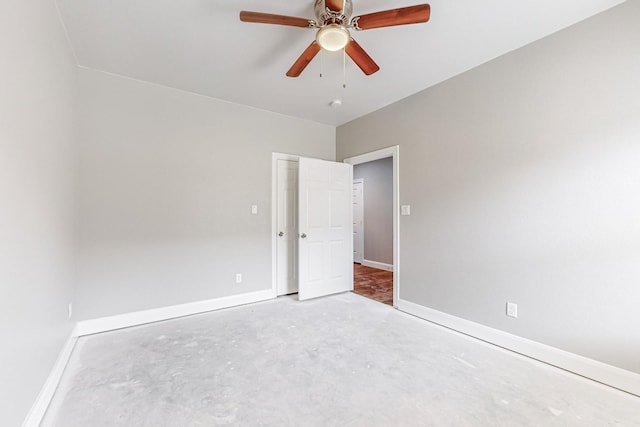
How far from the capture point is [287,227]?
392 centimetres

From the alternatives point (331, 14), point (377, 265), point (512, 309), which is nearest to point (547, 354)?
Answer: point (512, 309)

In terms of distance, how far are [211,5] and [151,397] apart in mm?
2688

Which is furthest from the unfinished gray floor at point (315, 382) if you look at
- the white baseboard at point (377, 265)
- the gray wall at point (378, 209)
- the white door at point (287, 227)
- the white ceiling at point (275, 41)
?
the gray wall at point (378, 209)

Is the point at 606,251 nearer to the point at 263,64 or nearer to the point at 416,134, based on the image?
the point at 416,134

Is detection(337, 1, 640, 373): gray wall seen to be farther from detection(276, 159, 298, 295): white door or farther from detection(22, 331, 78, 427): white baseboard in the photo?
detection(22, 331, 78, 427): white baseboard

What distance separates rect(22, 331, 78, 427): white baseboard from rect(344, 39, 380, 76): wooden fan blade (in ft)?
9.28

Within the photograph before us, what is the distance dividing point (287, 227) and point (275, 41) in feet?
7.77

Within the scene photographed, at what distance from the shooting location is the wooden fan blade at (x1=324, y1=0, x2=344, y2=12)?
1595mm

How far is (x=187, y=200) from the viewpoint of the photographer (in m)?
3.15

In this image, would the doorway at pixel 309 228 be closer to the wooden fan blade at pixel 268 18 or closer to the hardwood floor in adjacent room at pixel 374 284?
the hardwood floor in adjacent room at pixel 374 284

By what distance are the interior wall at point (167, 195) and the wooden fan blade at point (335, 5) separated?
222 centimetres

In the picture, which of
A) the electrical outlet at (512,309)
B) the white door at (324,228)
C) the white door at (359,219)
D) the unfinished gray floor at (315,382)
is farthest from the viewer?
the white door at (359,219)

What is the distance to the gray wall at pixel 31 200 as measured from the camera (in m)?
1.20

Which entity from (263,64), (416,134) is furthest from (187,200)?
(416,134)
